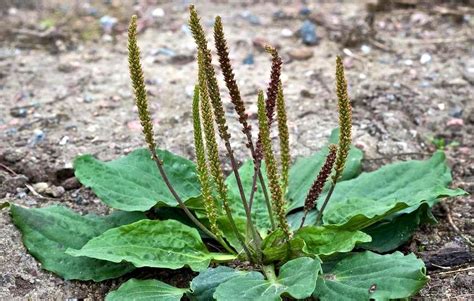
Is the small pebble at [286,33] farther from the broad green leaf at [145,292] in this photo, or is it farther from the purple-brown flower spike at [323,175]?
the broad green leaf at [145,292]

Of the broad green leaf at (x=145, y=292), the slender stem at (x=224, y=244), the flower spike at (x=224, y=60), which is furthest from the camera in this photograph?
the slender stem at (x=224, y=244)

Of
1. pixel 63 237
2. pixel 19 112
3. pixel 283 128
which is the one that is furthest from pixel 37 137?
pixel 283 128

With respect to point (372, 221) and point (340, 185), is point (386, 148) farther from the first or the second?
point (372, 221)

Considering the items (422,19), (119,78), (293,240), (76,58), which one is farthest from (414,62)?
(293,240)

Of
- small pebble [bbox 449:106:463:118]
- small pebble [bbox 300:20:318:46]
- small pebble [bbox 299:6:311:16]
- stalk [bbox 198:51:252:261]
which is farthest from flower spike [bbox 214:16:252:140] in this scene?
small pebble [bbox 299:6:311:16]

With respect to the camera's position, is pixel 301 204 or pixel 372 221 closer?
pixel 372 221

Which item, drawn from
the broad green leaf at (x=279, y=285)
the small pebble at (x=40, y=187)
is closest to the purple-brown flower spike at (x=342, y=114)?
the broad green leaf at (x=279, y=285)
